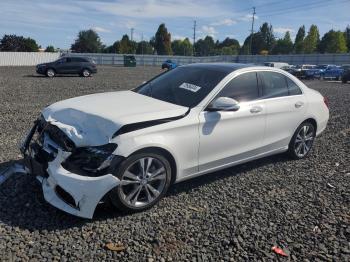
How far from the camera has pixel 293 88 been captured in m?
5.65

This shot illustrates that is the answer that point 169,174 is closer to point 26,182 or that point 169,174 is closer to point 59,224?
point 59,224

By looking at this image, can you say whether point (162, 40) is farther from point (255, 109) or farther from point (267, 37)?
point (255, 109)

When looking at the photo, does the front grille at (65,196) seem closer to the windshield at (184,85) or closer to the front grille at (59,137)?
the front grille at (59,137)

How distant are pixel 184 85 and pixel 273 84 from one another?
1.50 meters

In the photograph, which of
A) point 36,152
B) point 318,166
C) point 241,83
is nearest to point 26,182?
point 36,152

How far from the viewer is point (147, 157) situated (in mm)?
3727

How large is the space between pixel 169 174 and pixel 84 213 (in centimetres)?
106

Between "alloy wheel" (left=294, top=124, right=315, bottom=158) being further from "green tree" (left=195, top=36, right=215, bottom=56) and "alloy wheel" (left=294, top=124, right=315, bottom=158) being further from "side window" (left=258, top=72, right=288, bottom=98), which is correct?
"green tree" (left=195, top=36, right=215, bottom=56)

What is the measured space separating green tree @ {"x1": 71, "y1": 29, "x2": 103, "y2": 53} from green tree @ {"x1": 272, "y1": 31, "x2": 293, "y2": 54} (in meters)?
50.8

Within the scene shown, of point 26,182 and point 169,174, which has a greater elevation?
point 169,174

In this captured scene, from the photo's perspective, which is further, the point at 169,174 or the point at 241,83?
the point at 241,83

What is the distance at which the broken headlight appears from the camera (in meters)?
3.45

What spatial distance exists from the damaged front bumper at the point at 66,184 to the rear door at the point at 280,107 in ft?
8.75

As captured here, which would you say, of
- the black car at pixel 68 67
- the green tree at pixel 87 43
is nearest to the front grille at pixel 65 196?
the black car at pixel 68 67
